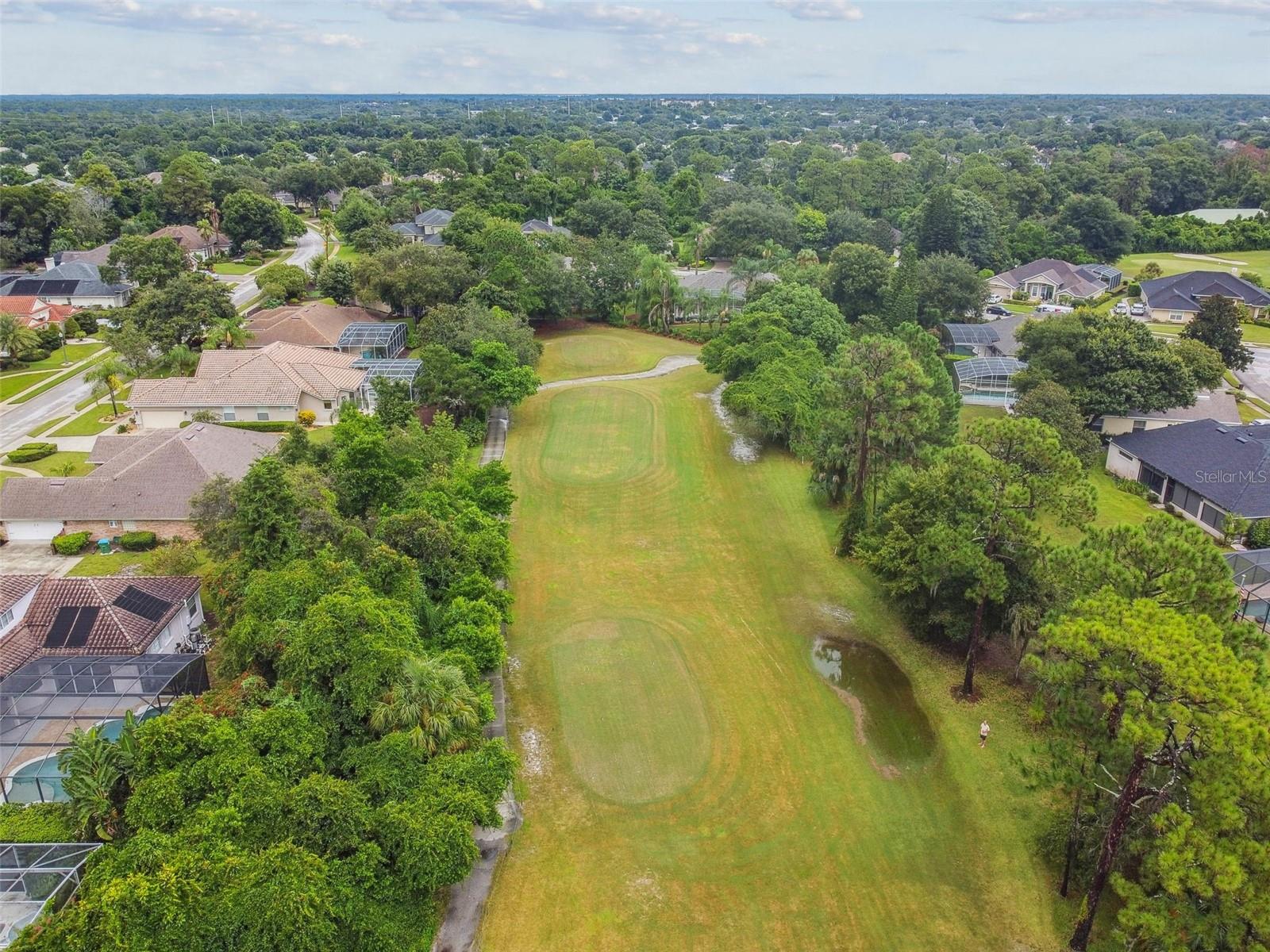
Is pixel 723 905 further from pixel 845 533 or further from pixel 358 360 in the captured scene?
pixel 358 360

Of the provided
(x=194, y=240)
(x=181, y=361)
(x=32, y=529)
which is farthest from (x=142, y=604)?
(x=194, y=240)

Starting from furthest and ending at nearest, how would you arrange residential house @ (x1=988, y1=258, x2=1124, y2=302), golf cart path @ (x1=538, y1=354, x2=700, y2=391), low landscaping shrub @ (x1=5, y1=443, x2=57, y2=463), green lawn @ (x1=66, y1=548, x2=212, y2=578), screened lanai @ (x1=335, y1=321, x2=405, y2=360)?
residential house @ (x1=988, y1=258, x2=1124, y2=302)
golf cart path @ (x1=538, y1=354, x2=700, y2=391)
screened lanai @ (x1=335, y1=321, x2=405, y2=360)
low landscaping shrub @ (x1=5, y1=443, x2=57, y2=463)
green lawn @ (x1=66, y1=548, x2=212, y2=578)

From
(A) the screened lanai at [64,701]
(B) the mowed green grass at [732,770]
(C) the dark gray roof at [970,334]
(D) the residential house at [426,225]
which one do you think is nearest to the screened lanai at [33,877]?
(A) the screened lanai at [64,701]

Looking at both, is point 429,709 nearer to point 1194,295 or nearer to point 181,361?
point 181,361

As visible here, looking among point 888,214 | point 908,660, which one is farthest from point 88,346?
point 888,214

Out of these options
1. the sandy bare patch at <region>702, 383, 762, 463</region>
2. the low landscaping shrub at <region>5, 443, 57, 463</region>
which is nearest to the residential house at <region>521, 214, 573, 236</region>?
the sandy bare patch at <region>702, 383, 762, 463</region>

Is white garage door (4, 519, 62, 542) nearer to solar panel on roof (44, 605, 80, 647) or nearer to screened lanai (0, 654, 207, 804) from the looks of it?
solar panel on roof (44, 605, 80, 647)
